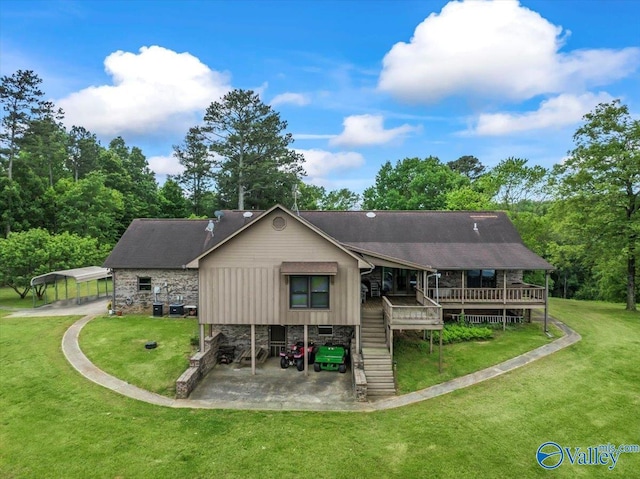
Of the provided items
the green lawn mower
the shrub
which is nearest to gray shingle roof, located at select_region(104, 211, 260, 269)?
the green lawn mower

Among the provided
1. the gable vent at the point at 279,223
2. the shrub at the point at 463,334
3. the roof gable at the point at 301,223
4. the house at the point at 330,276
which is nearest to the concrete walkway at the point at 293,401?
the house at the point at 330,276

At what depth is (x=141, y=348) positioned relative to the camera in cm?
1666

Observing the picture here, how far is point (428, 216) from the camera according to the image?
2378cm

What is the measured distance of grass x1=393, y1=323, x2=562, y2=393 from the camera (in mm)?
14406

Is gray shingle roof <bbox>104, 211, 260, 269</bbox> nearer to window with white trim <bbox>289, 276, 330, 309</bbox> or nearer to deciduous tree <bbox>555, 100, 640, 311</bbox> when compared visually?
window with white trim <bbox>289, 276, 330, 309</bbox>

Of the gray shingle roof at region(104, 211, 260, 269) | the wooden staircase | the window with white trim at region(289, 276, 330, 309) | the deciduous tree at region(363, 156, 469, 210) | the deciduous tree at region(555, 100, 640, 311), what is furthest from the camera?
the deciduous tree at region(363, 156, 469, 210)

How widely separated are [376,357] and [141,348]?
10809 mm

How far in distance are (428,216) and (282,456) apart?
1793cm

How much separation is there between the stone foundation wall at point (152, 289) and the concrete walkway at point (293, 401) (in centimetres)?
534

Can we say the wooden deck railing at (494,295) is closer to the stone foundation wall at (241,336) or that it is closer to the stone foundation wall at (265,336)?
the stone foundation wall at (265,336)

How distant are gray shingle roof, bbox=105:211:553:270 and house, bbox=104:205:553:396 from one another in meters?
0.07

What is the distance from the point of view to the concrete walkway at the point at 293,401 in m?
12.4

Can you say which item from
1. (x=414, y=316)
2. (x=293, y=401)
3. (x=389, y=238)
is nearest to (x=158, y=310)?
(x=293, y=401)

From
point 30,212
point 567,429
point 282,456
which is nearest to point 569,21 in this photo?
point 567,429
